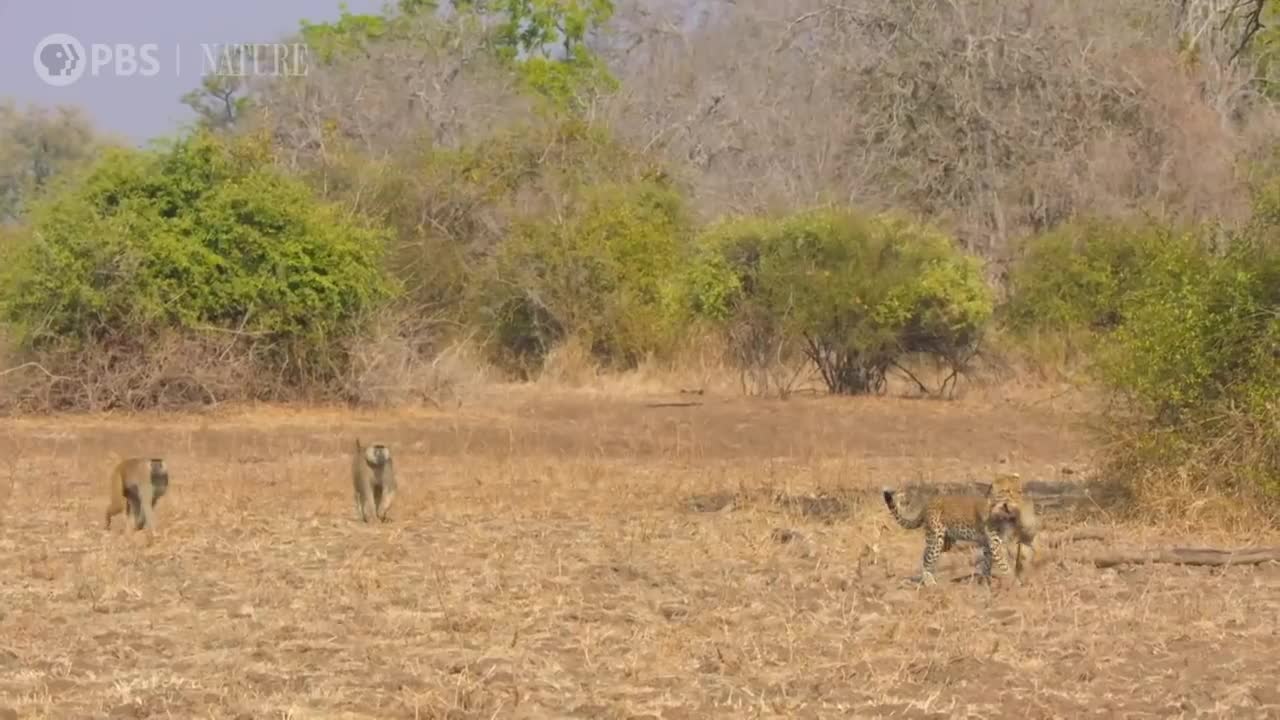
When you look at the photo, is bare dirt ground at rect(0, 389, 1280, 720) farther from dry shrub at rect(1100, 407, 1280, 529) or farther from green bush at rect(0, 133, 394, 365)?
green bush at rect(0, 133, 394, 365)

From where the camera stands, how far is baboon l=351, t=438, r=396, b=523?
13.6 meters

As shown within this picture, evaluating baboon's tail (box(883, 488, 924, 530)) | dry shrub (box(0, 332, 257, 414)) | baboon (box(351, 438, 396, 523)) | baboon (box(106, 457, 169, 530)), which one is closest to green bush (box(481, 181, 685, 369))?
dry shrub (box(0, 332, 257, 414))

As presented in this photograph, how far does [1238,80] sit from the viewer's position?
42219mm

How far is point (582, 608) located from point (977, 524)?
2.47 m

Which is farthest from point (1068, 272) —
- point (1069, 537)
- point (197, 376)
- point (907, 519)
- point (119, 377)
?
point (907, 519)

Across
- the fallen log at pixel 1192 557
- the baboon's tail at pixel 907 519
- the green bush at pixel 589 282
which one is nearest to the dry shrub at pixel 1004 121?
the green bush at pixel 589 282

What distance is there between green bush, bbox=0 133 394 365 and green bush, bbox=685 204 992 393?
17.2 ft

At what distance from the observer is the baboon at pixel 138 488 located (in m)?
13.0

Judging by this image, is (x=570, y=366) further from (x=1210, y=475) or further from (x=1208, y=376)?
(x=1210, y=475)

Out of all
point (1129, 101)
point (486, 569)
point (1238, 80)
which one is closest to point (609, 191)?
point (1129, 101)

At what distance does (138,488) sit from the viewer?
12977 mm

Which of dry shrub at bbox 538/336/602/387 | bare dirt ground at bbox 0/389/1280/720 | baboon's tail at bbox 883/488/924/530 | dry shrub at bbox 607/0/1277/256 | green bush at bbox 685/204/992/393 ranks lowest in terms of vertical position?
bare dirt ground at bbox 0/389/1280/720

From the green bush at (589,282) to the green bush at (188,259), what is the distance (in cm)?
579

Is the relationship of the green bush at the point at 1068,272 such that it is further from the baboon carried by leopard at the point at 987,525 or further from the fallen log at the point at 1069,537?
the baboon carried by leopard at the point at 987,525
